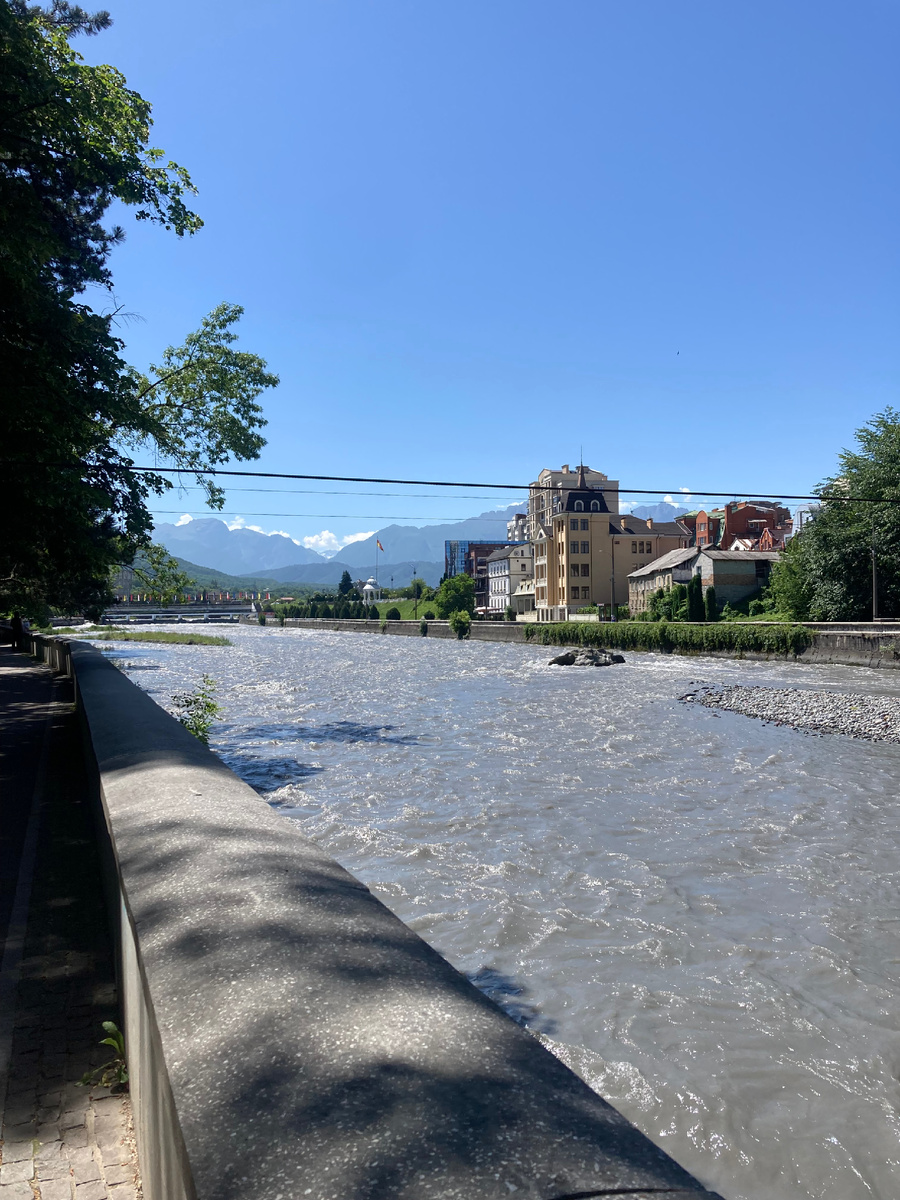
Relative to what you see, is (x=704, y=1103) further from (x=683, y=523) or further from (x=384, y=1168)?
(x=683, y=523)

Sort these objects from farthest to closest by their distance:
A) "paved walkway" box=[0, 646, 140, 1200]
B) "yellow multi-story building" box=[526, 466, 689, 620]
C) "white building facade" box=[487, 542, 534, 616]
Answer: "white building facade" box=[487, 542, 534, 616] → "yellow multi-story building" box=[526, 466, 689, 620] → "paved walkway" box=[0, 646, 140, 1200]

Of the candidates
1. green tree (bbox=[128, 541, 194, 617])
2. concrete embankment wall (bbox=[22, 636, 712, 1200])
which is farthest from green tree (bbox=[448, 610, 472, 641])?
concrete embankment wall (bbox=[22, 636, 712, 1200])

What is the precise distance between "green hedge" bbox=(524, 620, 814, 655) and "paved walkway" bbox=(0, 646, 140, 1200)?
42.3 m

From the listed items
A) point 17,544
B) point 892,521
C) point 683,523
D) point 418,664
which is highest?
point 683,523

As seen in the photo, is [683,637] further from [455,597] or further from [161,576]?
[455,597]

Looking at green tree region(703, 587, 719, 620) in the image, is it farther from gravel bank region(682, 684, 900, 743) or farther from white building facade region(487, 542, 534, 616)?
white building facade region(487, 542, 534, 616)

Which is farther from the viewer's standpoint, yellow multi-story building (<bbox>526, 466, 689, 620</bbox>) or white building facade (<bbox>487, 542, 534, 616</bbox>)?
white building facade (<bbox>487, 542, 534, 616</bbox>)

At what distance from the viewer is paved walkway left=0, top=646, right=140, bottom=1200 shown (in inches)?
116

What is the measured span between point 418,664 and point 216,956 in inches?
1865

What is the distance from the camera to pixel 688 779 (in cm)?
1466

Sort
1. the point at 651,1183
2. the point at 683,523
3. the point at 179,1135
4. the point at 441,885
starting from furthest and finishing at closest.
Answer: the point at 683,523
the point at 441,885
the point at 179,1135
the point at 651,1183

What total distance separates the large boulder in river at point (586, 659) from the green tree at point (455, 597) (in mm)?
70246

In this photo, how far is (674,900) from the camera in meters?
8.52

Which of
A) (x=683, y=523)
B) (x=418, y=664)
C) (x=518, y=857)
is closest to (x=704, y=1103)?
(x=518, y=857)
